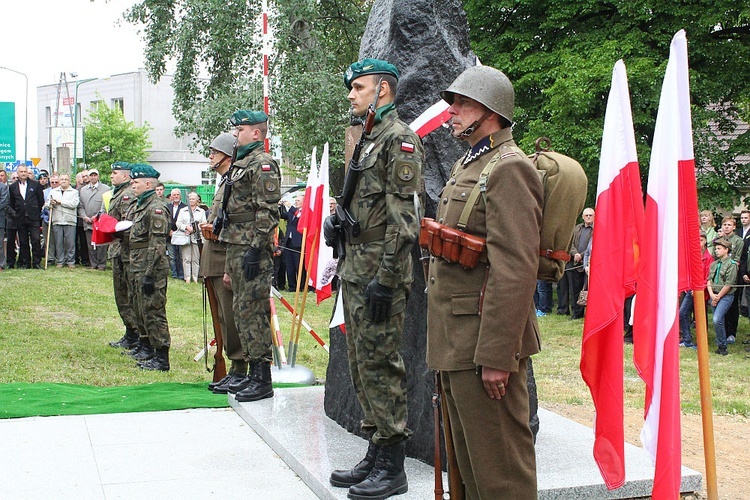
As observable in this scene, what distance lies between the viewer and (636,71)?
15430mm

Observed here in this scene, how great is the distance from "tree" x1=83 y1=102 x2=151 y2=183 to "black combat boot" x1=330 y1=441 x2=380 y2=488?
4902cm

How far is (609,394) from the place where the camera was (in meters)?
3.94

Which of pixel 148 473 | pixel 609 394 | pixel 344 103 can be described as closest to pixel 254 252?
pixel 148 473

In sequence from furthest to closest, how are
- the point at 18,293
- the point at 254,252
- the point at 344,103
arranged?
1. the point at 344,103
2. the point at 18,293
3. the point at 254,252

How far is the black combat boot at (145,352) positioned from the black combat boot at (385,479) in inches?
212

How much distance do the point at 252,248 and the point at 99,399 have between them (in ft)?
6.34

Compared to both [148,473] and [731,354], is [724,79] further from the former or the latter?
[148,473]

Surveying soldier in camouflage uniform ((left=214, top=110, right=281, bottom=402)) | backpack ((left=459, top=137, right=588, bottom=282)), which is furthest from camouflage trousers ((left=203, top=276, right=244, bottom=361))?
backpack ((left=459, top=137, right=588, bottom=282))

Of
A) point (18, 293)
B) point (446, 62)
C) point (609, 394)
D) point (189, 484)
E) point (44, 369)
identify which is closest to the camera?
point (609, 394)

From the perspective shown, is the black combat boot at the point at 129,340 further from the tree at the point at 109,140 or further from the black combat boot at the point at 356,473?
the tree at the point at 109,140

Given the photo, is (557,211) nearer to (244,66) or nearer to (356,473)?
(356,473)

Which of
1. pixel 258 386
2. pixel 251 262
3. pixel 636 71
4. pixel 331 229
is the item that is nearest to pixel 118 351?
pixel 258 386

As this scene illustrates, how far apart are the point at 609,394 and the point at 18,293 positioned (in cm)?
1237

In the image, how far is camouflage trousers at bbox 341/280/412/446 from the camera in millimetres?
Result: 4715
